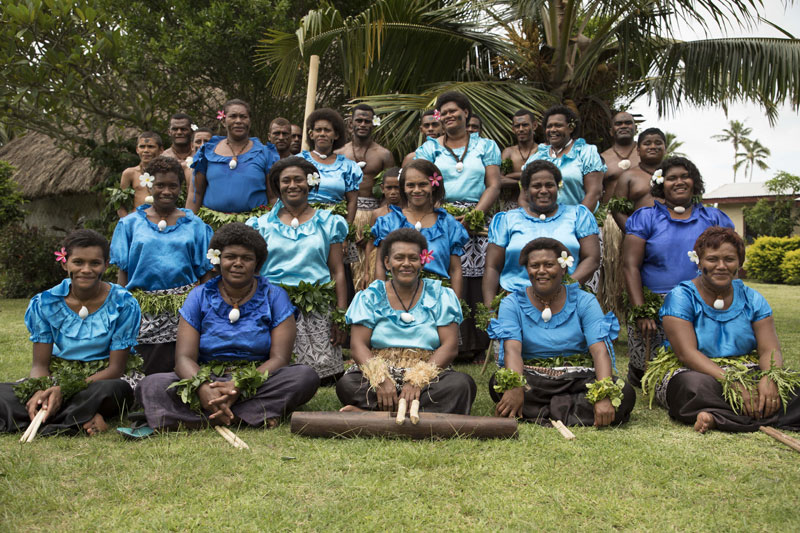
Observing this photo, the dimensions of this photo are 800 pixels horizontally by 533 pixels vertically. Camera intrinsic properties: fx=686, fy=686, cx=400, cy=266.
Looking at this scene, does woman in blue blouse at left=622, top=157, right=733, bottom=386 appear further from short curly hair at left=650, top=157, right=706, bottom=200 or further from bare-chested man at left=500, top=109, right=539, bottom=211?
bare-chested man at left=500, top=109, right=539, bottom=211

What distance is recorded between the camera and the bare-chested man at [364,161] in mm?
Result: 5992

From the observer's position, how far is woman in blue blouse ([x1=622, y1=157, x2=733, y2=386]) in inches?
190

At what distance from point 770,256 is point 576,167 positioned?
17522 millimetres

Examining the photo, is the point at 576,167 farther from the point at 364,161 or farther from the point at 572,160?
the point at 364,161

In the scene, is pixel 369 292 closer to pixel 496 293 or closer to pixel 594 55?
pixel 496 293

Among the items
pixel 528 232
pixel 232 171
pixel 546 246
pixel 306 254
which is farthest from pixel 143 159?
pixel 546 246

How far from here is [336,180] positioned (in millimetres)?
→ 5469

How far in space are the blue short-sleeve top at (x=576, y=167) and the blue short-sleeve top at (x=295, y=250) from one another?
200 cm

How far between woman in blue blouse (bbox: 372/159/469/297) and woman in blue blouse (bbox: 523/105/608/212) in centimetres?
109

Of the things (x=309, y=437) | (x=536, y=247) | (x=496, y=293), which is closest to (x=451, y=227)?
(x=496, y=293)

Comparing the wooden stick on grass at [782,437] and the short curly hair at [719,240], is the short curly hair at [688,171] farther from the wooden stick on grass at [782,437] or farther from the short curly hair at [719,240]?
the wooden stick on grass at [782,437]

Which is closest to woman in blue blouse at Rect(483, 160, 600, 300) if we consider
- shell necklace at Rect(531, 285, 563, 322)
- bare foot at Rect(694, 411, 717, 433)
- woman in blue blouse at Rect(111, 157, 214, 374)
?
shell necklace at Rect(531, 285, 563, 322)

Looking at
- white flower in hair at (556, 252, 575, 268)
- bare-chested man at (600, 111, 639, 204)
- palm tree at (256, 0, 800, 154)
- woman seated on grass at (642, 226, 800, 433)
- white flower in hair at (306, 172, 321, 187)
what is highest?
palm tree at (256, 0, 800, 154)

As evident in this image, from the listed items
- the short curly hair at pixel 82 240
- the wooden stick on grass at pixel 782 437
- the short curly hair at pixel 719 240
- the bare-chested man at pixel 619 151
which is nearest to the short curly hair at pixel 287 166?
the short curly hair at pixel 82 240
